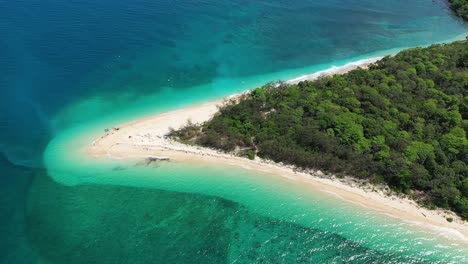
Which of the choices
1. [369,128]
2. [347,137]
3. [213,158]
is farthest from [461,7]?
[213,158]

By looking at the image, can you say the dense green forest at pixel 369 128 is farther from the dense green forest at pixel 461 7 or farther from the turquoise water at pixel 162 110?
the dense green forest at pixel 461 7

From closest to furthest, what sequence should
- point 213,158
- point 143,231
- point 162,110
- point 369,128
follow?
point 143,231, point 213,158, point 369,128, point 162,110

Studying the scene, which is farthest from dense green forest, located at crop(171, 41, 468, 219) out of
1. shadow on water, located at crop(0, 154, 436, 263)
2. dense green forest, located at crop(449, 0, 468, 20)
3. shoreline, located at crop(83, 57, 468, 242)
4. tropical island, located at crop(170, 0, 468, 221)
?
dense green forest, located at crop(449, 0, 468, 20)

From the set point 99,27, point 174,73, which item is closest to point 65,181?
point 174,73

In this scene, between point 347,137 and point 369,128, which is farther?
point 369,128

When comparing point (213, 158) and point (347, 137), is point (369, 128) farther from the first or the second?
point (213, 158)

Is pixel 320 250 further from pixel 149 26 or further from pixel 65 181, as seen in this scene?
pixel 149 26
